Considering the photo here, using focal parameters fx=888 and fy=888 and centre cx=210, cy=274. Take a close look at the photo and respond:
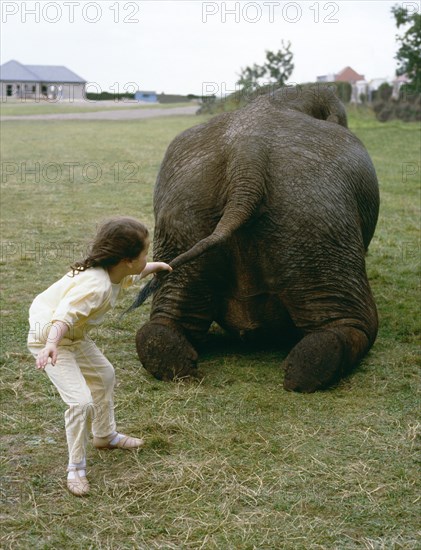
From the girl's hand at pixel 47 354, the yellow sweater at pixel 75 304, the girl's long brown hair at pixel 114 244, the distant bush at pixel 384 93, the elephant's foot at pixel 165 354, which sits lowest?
the elephant's foot at pixel 165 354

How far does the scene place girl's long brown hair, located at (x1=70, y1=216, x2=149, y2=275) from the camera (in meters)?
3.87

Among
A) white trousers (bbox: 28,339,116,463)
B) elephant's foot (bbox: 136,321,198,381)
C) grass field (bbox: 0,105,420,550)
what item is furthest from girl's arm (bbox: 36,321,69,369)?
elephant's foot (bbox: 136,321,198,381)

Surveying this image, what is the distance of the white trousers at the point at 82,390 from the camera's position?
375cm

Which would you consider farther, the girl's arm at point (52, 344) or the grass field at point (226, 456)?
the girl's arm at point (52, 344)

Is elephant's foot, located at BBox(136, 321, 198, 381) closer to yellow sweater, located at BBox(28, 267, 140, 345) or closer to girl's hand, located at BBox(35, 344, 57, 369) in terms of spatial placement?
yellow sweater, located at BBox(28, 267, 140, 345)

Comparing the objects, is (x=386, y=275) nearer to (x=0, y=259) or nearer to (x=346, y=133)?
(x=346, y=133)

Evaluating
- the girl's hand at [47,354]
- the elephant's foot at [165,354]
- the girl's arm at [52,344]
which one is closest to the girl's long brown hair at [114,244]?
the girl's arm at [52,344]

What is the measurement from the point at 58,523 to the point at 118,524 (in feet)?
0.79

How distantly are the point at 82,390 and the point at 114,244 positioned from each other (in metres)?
0.64

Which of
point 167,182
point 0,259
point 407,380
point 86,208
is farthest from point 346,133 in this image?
point 86,208

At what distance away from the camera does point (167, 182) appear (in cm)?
554

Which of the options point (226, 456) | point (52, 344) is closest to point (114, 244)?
point (52, 344)

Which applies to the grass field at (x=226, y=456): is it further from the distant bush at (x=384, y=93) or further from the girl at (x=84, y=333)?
the distant bush at (x=384, y=93)

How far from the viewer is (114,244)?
12.7 feet
